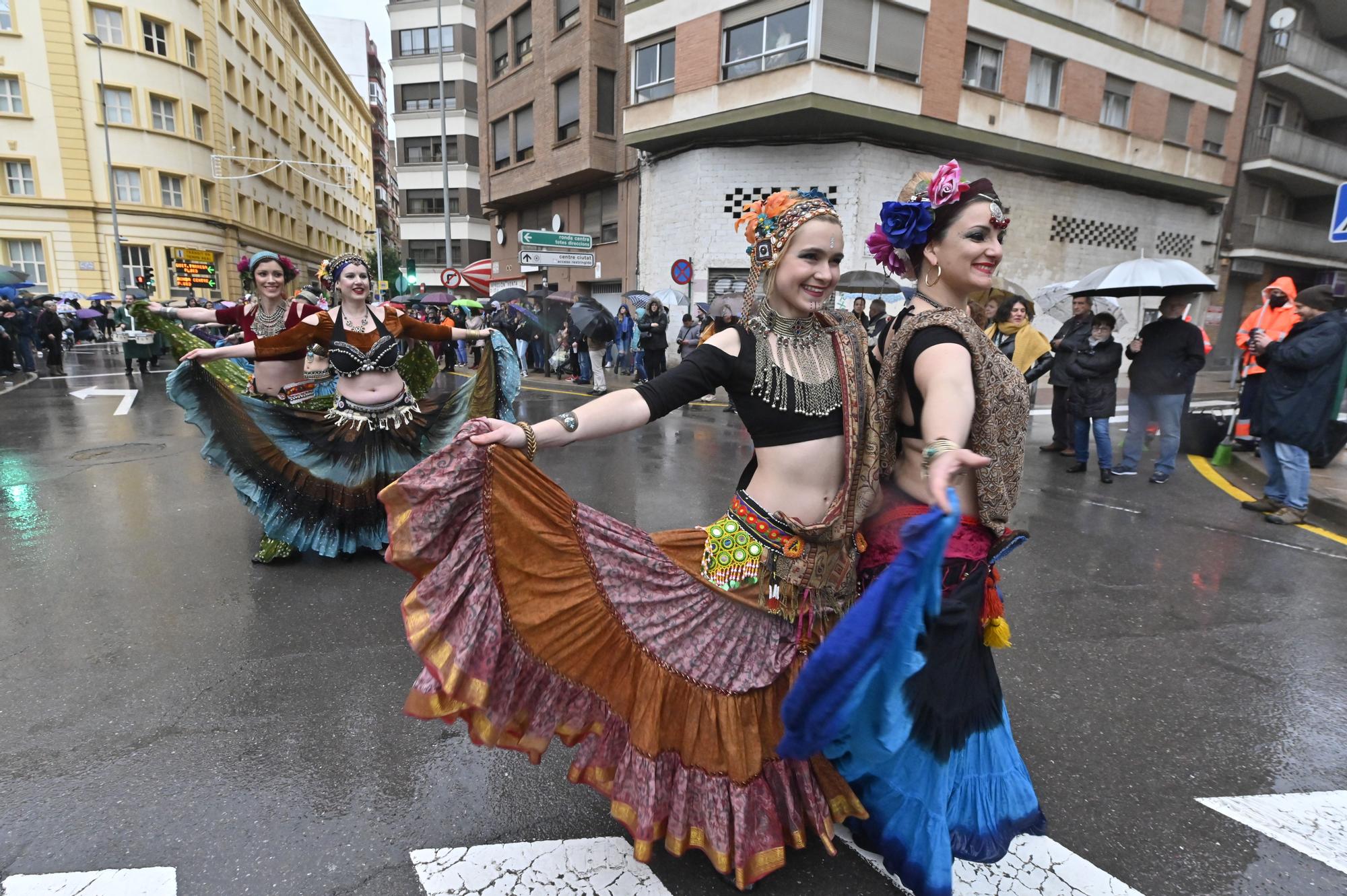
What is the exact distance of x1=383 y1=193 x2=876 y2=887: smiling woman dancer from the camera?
6.36 ft

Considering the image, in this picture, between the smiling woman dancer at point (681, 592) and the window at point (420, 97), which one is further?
the window at point (420, 97)

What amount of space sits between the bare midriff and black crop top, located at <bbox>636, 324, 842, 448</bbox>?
0.03m

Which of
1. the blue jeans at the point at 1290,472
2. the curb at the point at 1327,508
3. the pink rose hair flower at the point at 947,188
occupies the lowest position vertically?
the curb at the point at 1327,508

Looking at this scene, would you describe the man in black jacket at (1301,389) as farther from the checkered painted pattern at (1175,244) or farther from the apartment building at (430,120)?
the apartment building at (430,120)

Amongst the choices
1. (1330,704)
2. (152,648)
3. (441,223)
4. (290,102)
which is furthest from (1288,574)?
(290,102)

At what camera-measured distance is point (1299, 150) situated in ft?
76.7

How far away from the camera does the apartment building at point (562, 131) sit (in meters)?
20.8

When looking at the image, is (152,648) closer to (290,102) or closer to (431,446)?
(431,446)

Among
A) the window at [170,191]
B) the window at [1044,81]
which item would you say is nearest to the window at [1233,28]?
the window at [1044,81]

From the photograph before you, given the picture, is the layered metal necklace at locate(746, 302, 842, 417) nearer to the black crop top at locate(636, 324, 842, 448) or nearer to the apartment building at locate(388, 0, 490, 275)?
the black crop top at locate(636, 324, 842, 448)

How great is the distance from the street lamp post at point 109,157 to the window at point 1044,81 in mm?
32268

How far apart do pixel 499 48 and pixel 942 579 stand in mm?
28925

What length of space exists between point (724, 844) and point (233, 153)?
43.1 meters

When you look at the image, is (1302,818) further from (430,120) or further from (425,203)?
(430,120)
